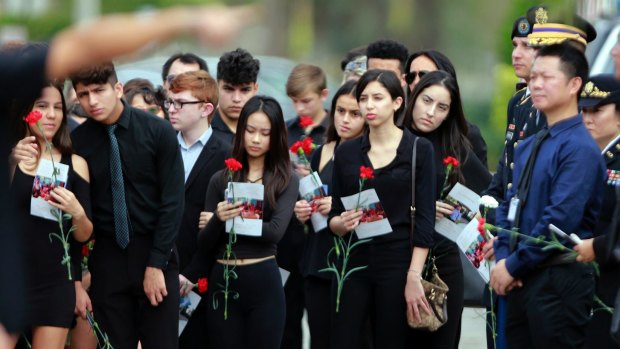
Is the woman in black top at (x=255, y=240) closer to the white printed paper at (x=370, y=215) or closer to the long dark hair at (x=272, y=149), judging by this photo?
the long dark hair at (x=272, y=149)

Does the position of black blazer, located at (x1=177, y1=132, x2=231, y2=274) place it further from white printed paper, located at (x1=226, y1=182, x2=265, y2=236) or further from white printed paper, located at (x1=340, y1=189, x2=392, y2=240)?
white printed paper, located at (x1=340, y1=189, x2=392, y2=240)

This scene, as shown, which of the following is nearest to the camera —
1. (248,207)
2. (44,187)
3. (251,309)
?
(44,187)

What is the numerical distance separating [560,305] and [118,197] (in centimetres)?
266

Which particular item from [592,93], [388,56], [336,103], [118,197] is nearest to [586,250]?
[592,93]

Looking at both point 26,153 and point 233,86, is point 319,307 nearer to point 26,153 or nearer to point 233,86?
point 233,86

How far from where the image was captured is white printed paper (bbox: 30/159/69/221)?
755 centimetres

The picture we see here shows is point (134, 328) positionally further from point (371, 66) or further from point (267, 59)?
point (267, 59)

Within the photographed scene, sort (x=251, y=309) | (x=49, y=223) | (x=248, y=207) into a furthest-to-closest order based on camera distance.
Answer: (x=251, y=309), (x=248, y=207), (x=49, y=223)

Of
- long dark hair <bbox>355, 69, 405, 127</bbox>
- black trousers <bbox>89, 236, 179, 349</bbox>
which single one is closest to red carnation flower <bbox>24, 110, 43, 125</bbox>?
black trousers <bbox>89, 236, 179, 349</bbox>

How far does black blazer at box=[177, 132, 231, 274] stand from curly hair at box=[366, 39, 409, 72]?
2001 millimetres

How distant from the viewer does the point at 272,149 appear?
27.3 feet

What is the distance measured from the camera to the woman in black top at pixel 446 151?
8.22m

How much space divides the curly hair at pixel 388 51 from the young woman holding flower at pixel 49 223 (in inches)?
122

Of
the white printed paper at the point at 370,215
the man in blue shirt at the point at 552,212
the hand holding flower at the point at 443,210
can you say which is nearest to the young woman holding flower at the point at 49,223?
the white printed paper at the point at 370,215
